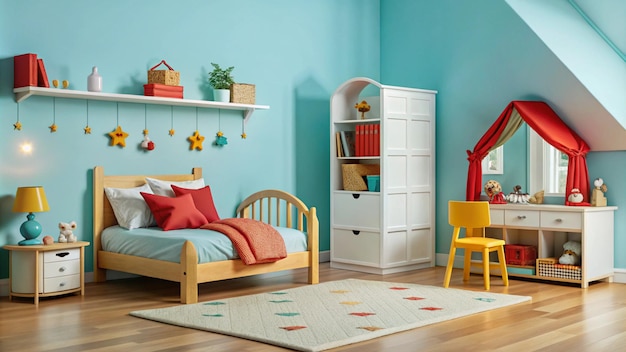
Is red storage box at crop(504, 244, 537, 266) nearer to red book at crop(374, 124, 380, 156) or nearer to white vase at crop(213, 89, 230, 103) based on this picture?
red book at crop(374, 124, 380, 156)

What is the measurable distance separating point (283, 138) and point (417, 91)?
1.22 metres

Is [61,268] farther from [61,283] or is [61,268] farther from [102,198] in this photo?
[102,198]

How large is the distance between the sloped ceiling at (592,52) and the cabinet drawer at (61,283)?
11.8 ft

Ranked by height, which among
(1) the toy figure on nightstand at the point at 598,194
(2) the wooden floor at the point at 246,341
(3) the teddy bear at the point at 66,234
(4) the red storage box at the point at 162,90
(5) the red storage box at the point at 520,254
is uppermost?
(4) the red storage box at the point at 162,90

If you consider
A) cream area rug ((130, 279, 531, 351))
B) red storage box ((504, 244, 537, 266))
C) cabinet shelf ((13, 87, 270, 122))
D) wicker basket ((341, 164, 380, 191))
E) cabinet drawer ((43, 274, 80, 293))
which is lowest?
cream area rug ((130, 279, 531, 351))

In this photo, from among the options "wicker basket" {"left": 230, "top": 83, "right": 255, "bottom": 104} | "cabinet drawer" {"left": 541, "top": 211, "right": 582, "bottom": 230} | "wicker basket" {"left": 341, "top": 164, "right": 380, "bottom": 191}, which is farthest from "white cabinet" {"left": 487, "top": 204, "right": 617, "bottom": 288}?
"wicker basket" {"left": 230, "top": 83, "right": 255, "bottom": 104}

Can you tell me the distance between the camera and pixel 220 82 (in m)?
5.74

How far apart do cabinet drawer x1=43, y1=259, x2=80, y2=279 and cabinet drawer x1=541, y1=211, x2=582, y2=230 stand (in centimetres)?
335

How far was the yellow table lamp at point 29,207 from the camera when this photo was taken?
462 centimetres

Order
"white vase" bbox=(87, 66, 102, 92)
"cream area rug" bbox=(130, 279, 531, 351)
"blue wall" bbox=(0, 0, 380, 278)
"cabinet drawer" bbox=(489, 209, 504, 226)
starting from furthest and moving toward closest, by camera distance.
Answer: "cabinet drawer" bbox=(489, 209, 504, 226) → "white vase" bbox=(87, 66, 102, 92) → "blue wall" bbox=(0, 0, 380, 278) → "cream area rug" bbox=(130, 279, 531, 351)

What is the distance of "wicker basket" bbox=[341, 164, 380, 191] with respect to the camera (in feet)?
20.2

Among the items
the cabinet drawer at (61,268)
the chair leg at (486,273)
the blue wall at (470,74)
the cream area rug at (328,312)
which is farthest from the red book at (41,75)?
the blue wall at (470,74)

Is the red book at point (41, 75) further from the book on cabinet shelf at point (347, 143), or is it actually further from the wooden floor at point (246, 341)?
the book on cabinet shelf at point (347, 143)

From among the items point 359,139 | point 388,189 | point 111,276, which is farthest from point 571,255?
point 111,276
